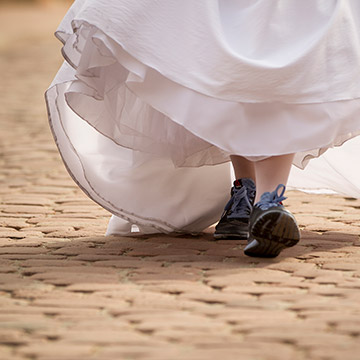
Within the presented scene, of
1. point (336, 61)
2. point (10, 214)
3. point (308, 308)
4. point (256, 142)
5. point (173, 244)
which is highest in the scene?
point (336, 61)

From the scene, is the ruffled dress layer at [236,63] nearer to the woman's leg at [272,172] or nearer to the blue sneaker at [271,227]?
the woman's leg at [272,172]

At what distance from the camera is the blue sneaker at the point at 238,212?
3.64m

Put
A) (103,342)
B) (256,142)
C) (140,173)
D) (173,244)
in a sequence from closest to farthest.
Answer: (103,342), (256,142), (173,244), (140,173)

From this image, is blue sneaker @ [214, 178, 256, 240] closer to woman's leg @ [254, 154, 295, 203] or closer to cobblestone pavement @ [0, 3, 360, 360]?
cobblestone pavement @ [0, 3, 360, 360]

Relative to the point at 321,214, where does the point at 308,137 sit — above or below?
above

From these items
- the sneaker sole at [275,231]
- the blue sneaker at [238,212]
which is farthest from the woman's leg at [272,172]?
the blue sneaker at [238,212]

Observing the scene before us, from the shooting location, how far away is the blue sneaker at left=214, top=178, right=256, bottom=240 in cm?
364

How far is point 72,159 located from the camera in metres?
3.72

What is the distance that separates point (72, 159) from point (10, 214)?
2.63 feet

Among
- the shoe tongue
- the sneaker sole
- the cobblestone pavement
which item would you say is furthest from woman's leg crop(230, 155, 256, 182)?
the sneaker sole

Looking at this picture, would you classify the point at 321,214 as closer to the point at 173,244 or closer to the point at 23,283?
the point at 173,244

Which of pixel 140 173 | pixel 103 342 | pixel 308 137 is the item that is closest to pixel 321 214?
pixel 140 173

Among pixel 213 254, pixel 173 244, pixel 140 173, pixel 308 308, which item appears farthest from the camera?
pixel 140 173

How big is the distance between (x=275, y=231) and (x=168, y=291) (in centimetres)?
48
